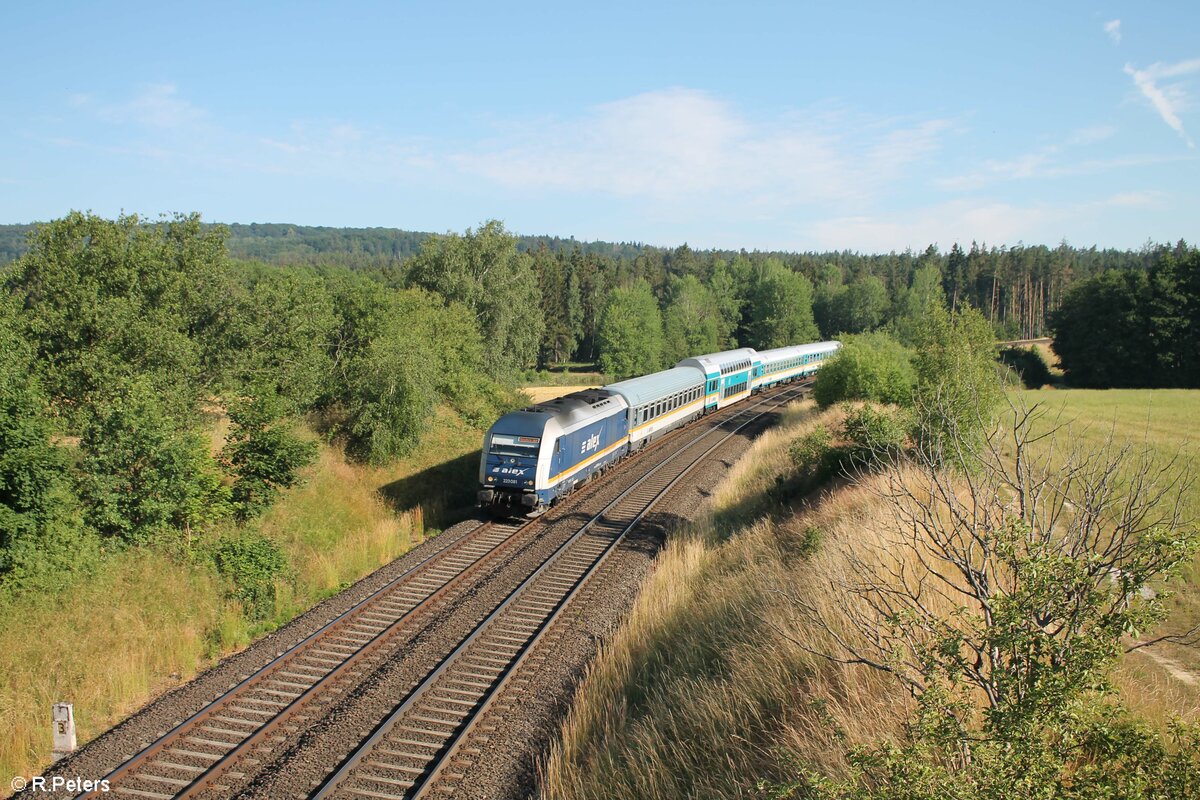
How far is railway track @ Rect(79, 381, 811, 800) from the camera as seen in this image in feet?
28.8

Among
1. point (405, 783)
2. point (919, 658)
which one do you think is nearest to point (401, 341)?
→ point (405, 783)

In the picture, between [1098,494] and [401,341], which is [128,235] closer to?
[401,341]

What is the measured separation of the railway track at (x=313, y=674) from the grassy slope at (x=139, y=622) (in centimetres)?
159

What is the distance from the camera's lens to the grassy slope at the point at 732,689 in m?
6.72

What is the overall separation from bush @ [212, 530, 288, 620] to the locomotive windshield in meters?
6.09

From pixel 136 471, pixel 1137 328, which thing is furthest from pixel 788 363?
pixel 136 471

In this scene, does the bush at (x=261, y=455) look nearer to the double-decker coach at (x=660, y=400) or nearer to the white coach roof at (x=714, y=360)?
the double-decker coach at (x=660, y=400)

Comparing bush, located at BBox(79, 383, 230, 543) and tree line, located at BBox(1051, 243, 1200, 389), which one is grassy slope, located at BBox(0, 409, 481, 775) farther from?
tree line, located at BBox(1051, 243, 1200, 389)

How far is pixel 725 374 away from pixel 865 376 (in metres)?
12.8

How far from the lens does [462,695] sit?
10875mm

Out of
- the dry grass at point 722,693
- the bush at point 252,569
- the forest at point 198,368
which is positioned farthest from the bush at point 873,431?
the bush at point 252,569

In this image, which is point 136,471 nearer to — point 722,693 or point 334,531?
point 334,531

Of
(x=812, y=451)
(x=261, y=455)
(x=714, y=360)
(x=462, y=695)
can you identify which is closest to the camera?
(x=462, y=695)

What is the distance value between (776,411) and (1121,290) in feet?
122
